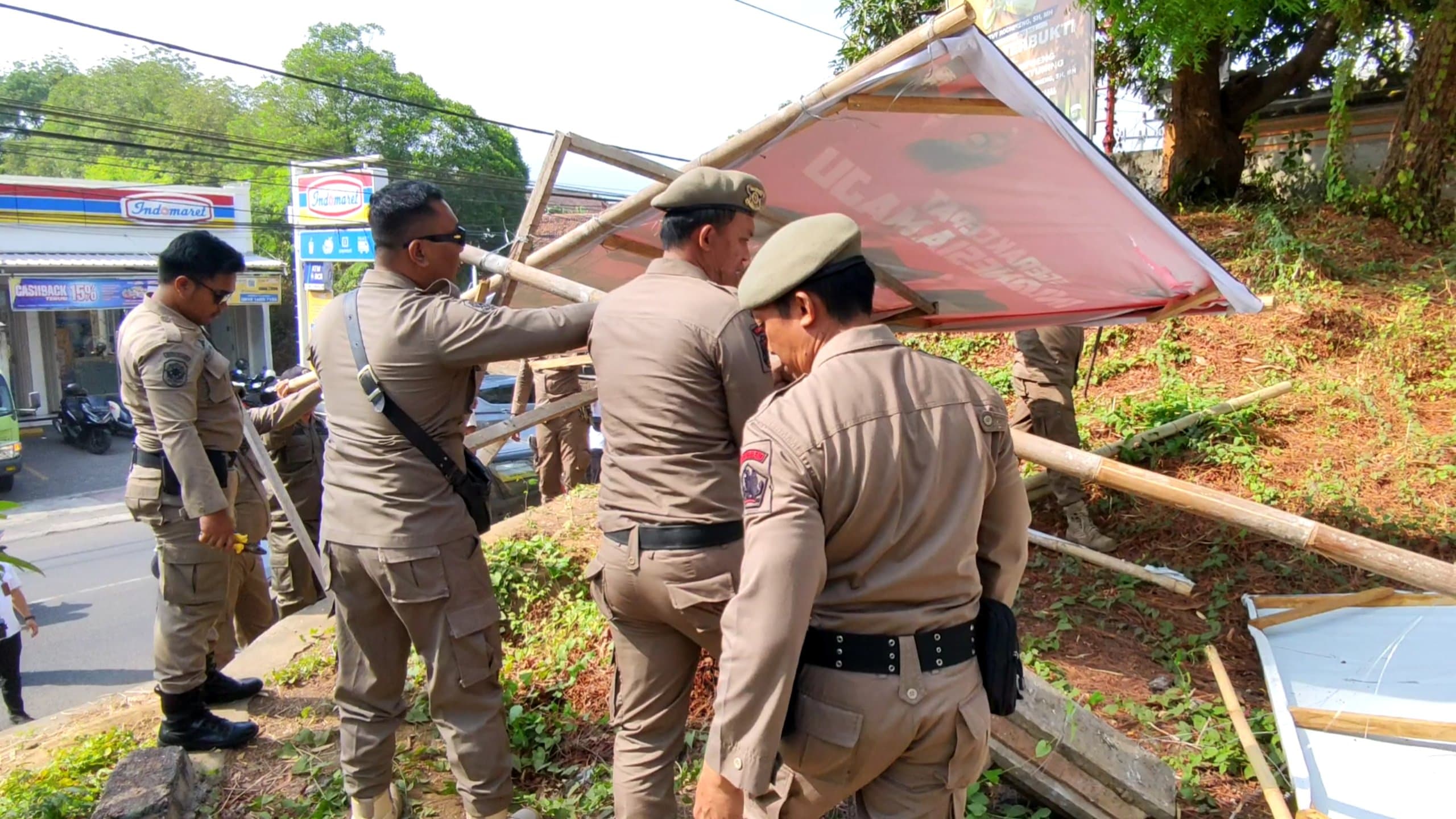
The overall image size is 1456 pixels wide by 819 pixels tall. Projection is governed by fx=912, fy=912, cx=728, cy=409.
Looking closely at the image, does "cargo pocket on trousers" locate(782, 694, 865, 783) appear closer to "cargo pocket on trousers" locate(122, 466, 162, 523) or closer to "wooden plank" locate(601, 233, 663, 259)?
"wooden plank" locate(601, 233, 663, 259)

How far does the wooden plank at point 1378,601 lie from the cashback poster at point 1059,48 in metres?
4.78

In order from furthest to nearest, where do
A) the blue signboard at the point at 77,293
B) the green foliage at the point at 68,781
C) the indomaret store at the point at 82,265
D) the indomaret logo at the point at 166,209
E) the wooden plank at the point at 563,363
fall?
the indomaret logo at the point at 166,209 < the indomaret store at the point at 82,265 < the blue signboard at the point at 77,293 < the wooden plank at the point at 563,363 < the green foliage at the point at 68,781

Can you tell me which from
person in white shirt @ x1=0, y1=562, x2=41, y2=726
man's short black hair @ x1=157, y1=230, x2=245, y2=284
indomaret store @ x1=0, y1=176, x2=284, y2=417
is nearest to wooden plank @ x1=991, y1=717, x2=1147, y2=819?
man's short black hair @ x1=157, y1=230, x2=245, y2=284

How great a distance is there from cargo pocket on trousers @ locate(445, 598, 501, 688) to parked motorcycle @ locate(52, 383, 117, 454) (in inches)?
799

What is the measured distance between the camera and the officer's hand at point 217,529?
11.5 feet

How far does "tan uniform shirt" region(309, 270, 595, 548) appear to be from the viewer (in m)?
2.64

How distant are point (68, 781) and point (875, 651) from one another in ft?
11.0

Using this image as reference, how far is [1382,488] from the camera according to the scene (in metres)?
5.11

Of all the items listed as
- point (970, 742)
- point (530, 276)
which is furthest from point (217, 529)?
point (970, 742)

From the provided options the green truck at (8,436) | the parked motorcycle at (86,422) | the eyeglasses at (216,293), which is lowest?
the parked motorcycle at (86,422)

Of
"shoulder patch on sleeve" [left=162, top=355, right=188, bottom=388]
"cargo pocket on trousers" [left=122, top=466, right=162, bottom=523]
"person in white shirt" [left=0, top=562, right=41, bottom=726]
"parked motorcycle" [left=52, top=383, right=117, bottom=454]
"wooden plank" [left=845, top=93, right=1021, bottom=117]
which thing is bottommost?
"parked motorcycle" [left=52, top=383, right=117, bottom=454]

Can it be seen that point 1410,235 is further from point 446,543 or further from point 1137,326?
point 446,543

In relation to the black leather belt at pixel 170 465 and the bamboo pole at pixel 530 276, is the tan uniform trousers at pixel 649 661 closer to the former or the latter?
the bamboo pole at pixel 530 276

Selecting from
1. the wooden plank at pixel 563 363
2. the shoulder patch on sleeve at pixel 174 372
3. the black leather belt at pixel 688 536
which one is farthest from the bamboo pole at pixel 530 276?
the wooden plank at pixel 563 363
